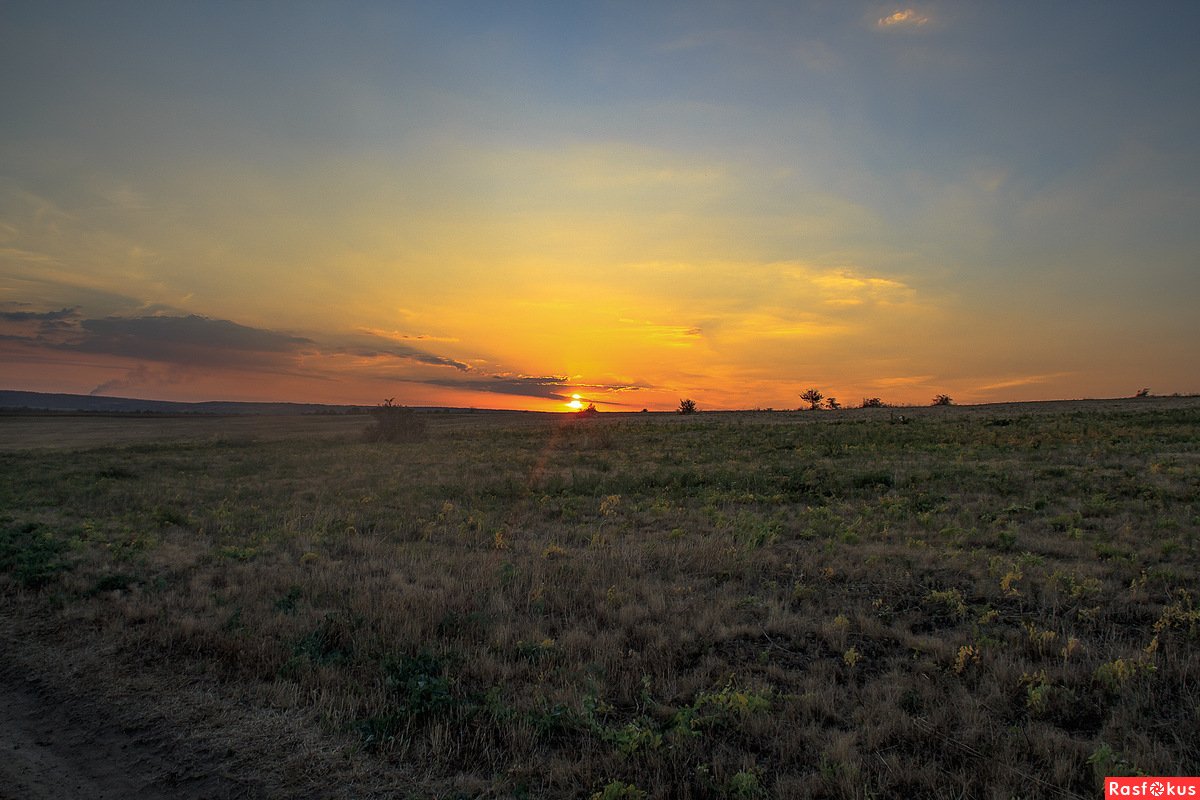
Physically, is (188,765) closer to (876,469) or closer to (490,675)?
(490,675)

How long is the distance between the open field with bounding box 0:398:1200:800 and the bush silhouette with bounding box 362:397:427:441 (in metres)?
35.0

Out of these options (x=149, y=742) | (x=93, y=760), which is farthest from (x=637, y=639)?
(x=93, y=760)

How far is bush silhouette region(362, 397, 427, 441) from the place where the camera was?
52969 millimetres

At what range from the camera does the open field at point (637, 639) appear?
5.25 meters

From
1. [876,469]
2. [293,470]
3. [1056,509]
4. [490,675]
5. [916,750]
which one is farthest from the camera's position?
[293,470]

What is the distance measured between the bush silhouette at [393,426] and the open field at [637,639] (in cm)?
3501

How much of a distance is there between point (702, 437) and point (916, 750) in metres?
37.0

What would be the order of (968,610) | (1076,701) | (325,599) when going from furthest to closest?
(325,599) < (968,610) < (1076,701)

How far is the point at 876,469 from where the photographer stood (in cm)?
2248

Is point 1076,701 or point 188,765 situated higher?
point 1076,701

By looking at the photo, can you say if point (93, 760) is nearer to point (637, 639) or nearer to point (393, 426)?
point (637, 639)

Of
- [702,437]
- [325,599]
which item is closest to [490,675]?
[325,599]

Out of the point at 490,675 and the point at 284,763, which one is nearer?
the point at 284,763

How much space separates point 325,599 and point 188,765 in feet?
14.1
